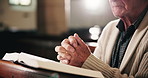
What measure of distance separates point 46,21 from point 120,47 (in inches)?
224

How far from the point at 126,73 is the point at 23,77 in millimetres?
499

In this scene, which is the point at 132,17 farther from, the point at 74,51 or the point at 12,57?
the point at 12,57

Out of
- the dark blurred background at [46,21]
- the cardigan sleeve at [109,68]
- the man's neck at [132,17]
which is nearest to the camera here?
the cardigan sleeve at [109,68]

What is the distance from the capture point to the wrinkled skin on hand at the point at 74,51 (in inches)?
50.7

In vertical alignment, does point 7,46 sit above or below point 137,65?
below

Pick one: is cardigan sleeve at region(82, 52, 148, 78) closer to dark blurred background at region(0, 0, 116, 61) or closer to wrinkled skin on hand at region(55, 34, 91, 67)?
wrinkled skin on hand at region(55, 34, 91, 67)

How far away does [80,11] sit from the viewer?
6.25m

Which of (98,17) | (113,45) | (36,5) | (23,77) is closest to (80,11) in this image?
(98,17)

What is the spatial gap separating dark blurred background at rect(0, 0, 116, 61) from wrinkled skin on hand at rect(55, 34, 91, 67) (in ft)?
13.5

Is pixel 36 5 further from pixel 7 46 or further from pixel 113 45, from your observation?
pixel 113 45

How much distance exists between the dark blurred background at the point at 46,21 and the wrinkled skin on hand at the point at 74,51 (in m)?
4.11

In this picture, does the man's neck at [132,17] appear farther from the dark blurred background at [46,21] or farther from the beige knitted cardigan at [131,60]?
the dark blurred background at [46,21]

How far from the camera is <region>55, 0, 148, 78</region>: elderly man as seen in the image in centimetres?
126

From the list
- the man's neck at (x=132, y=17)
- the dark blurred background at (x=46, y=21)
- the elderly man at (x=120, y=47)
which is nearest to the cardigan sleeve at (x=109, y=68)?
the elderly man at (x=120, y=47)
